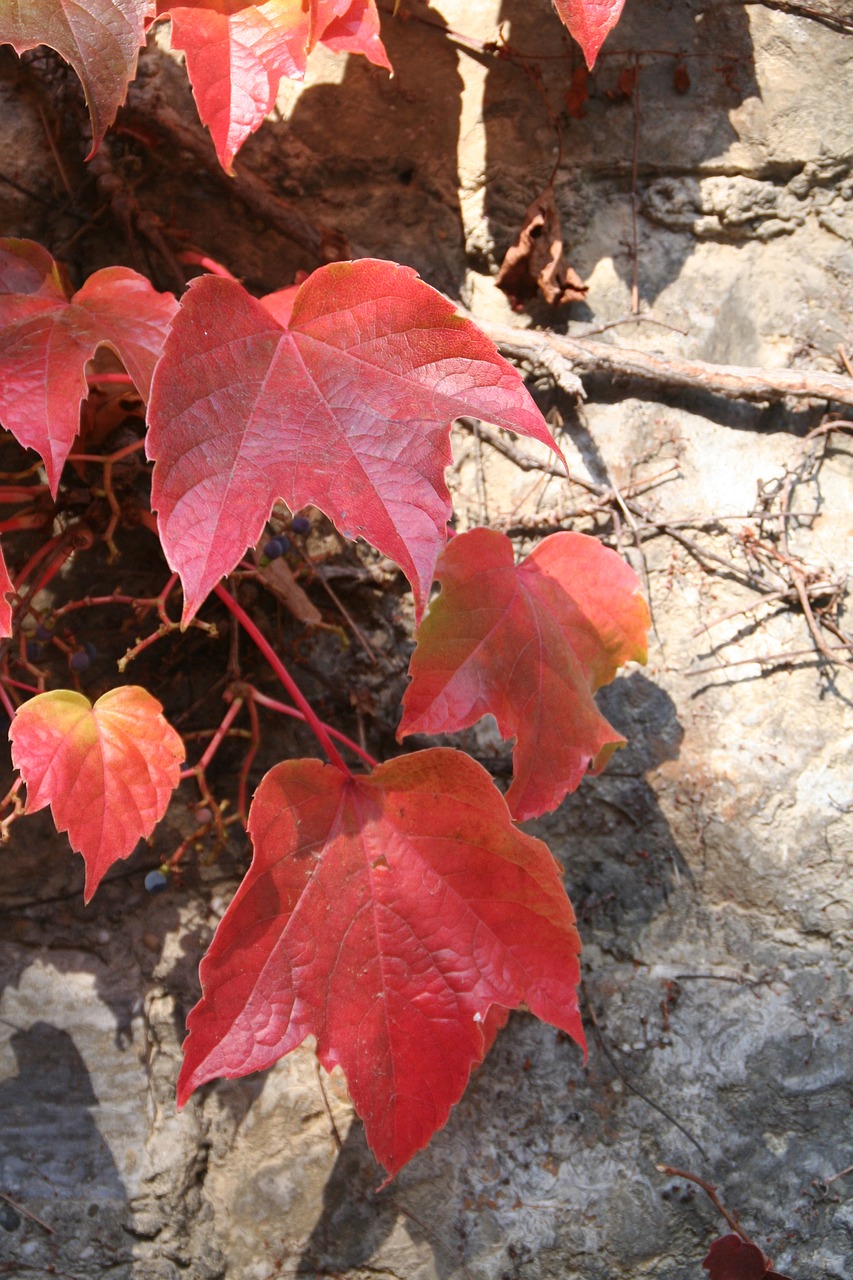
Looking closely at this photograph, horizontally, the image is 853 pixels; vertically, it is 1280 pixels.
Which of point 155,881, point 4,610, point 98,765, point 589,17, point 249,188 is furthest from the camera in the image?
point 249,188

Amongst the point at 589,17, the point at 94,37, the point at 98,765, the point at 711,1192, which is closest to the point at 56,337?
the point at 94,37

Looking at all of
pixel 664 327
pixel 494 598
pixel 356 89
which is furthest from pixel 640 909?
pixel 356 89

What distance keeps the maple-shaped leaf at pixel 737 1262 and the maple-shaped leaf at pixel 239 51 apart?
129 centimetres

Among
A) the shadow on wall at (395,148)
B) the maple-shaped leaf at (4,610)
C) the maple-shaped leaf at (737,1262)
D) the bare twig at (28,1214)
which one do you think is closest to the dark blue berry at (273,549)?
the maple-shaped leaf at (4,610)

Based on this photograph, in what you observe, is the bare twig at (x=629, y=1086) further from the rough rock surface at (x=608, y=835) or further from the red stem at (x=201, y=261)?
the red stem at (x=201, y=261)

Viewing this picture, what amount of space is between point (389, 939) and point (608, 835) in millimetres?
443

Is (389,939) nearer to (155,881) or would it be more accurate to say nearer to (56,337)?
(155,881)

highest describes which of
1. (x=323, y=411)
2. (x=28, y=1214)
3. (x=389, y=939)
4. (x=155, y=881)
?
(x=323, y=411)

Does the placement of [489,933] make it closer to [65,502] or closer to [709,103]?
[65,502]

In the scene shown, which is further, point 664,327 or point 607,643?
point 664,327

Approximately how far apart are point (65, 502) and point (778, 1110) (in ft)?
3.88

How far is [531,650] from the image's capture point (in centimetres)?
105

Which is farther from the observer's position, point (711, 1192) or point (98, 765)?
point (711, 1192)

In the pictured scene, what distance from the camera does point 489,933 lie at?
3.10 ft
